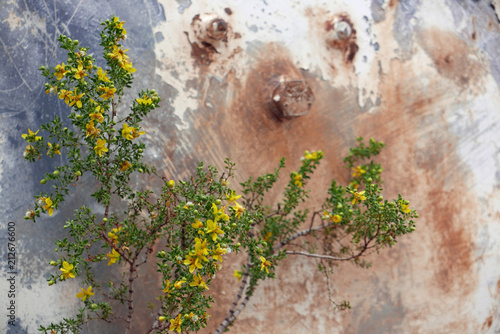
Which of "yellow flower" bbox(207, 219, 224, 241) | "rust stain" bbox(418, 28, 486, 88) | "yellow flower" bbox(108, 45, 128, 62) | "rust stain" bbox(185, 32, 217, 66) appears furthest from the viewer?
"rust stain" bbox(418, 28, 486, 88)

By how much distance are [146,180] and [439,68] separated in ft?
8.15

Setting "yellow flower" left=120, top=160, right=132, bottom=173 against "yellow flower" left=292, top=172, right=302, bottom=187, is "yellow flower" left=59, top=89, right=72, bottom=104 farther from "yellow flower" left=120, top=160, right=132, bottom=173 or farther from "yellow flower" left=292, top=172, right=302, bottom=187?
"yellow flower" left=292, top=172, right=302, bottom=187

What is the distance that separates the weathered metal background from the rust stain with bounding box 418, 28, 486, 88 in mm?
11

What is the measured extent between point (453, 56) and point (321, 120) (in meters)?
1.30

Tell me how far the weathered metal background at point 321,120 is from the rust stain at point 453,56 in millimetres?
11

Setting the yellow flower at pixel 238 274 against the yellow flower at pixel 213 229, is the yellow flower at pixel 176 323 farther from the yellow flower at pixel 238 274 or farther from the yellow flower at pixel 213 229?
the yellow flower at pixel 238 274

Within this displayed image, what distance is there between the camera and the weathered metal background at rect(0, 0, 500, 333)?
318cm

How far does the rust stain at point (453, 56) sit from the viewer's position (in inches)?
153

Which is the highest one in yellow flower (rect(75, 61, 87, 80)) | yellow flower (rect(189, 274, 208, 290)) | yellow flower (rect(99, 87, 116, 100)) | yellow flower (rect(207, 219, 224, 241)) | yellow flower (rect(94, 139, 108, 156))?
yellow flower (rect(75, 61, 87, 80))

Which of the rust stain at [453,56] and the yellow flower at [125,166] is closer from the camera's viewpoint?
the yellow flower at [125,166]

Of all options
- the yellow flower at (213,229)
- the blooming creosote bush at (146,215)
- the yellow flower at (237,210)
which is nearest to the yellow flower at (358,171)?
the blooming creosote bush at (146,215)

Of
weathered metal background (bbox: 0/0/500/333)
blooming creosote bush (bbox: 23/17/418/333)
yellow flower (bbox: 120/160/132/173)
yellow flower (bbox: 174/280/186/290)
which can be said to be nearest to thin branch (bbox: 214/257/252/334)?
blooming creosote bush (bbox: 23/17/418/333)

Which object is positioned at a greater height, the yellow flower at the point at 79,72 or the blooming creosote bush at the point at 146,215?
the yellow flower at the point at 79,72

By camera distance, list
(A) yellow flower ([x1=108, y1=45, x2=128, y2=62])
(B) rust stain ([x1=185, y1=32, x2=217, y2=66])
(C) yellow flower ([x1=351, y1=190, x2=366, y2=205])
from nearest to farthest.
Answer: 1. (A) yellow flower ([x1=108, y1=45, x2=128, y2=62])
2. (C) yellow flower ([x1=351, y1=190, x2=366, y2=205])
3. (B) rust stain ([x1=185, y1=32, x2=217, y2=66])
